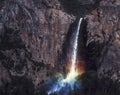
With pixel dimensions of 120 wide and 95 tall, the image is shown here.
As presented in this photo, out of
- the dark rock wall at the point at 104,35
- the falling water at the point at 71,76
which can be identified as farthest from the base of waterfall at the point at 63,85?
the dark rock wall at the point at 104,35

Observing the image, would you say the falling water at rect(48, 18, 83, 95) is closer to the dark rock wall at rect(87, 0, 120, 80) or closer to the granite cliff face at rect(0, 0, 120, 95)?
the granite cliff face at rect(0, 0, 120, 95)

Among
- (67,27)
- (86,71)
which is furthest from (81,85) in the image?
(67,27)

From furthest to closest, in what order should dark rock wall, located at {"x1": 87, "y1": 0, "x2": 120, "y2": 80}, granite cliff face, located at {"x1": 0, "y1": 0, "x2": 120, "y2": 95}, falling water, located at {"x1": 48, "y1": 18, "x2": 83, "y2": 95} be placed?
granite cliff face, located at {"x1": 0, "y1": 0, "x2": 120, "y2": 95}
falling water, located at {"x1": 48, "y1": 18, "x2": 83, "y2": 95}
dark rock wall, located at {"x1": 87, "y1": 0, "x2": 120, "y2": 80}

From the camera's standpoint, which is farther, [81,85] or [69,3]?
[69,3]

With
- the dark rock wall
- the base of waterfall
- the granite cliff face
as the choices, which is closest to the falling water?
the base of waterfall

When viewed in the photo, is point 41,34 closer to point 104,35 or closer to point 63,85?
point 63,85

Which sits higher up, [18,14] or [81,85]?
[18,14]

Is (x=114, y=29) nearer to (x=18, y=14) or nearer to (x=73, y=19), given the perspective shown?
(x=73, y=19)
